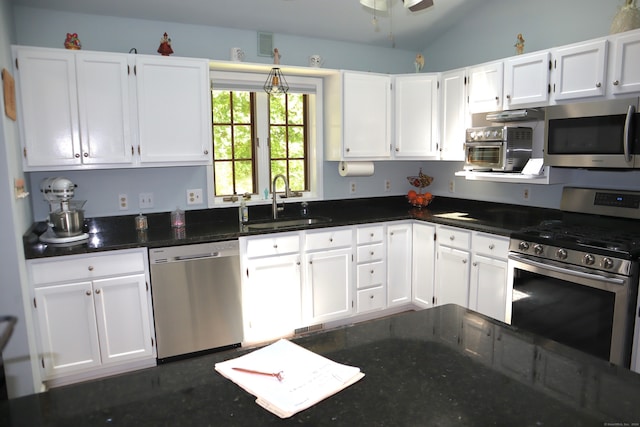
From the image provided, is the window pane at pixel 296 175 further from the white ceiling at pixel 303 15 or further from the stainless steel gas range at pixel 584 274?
the stainless steel gas range at pixel 584 274


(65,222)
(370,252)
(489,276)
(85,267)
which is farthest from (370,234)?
(65,222)

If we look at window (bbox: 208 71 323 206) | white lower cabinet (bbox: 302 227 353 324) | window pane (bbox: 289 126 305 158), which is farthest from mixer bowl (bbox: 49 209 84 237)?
window pane (bbox: 289 126 305 158)

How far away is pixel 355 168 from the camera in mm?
3969

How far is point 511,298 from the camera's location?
2.98 meters

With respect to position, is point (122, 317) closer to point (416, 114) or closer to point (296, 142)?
point (296, 142)

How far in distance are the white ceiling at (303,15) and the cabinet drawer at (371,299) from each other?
7.59 feet

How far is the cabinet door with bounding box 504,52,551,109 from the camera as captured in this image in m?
3.06

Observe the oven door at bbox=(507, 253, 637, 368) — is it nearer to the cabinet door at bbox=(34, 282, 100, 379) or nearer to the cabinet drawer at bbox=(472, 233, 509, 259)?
the cabinet drawer at bbox=(472, 233, 509, 259)

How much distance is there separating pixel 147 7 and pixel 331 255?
235 centimetres

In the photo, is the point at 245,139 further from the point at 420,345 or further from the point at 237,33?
the point at 420,345

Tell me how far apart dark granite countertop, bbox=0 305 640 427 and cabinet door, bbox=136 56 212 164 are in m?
2.32

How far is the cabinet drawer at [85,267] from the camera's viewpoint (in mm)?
2609

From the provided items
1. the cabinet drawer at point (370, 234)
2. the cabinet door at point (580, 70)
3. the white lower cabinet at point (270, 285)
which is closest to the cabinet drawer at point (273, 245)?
the white lower cabinet at point (270, 285)

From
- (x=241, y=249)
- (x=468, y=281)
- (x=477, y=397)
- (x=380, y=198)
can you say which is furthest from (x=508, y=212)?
(x=477, y=397)
